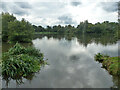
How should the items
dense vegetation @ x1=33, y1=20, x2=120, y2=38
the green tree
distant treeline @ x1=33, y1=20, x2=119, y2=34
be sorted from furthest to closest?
1. distant treeline @ x1=33, y1=20, x2=119, y2=34
2. dense vegetation @ x1=33, y1=20, x2=120, y2=38
3. the green tree

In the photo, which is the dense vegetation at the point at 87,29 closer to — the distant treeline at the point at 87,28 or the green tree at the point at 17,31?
the distant treeline at the point at 87,28

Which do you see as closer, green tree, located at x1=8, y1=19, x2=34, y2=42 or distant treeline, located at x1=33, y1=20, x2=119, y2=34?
green tree, located at x1=8, y1=19, x2=34, y2=42

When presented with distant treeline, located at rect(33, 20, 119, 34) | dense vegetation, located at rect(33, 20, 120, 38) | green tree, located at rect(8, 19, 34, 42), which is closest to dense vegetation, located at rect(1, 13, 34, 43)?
green tree, located at rect(8, 19, 34, 42)

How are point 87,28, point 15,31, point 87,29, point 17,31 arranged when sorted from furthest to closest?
point 87,28, point 87,29, point 17,31, point 15,31

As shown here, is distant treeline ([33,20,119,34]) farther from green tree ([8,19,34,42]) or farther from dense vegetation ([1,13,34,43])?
green tree ([8,19,34,42])

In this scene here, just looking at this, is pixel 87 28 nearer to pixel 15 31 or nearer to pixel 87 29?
pixel 87 29

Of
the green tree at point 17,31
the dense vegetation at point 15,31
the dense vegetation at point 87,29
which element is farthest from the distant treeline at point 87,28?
the green tree at point 17,31

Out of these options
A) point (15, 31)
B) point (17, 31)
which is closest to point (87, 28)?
point (17, 31)

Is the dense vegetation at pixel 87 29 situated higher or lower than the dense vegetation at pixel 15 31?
higher

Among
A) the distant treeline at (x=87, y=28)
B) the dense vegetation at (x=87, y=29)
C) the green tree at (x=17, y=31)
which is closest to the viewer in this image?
the green tree at (x=17, y=31)

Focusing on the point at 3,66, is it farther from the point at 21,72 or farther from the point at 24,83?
the point at 24,83

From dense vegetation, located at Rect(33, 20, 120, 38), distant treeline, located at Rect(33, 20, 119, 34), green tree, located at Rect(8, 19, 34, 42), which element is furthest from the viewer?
distant treeline, located at Rect(33, 20, 119, 34)

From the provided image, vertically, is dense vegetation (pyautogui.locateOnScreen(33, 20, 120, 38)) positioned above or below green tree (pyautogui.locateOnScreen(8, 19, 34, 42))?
above

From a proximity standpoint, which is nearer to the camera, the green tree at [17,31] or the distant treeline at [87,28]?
the green tree at [17,31]
